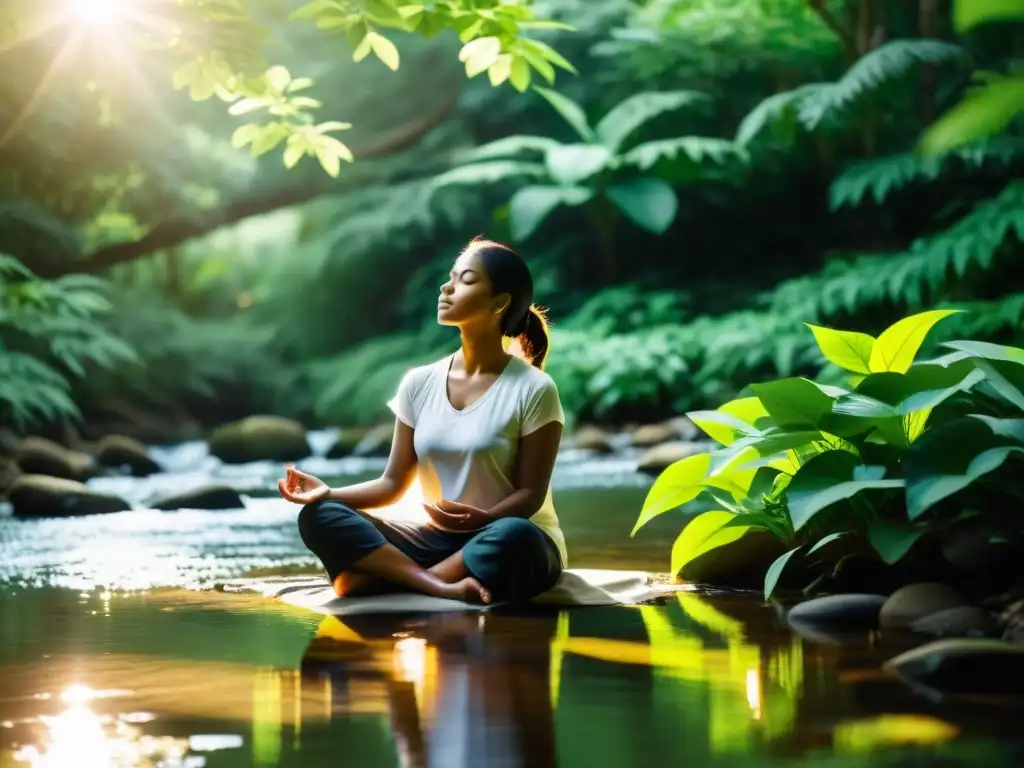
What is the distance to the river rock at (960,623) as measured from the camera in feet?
8.43

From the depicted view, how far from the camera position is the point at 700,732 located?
1830mm

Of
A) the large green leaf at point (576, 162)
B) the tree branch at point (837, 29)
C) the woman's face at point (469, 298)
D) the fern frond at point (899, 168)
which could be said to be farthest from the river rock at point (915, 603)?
the tree branch at point (837, 29)

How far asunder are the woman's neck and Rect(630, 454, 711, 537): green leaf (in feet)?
1.57

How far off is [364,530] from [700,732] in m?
1.38

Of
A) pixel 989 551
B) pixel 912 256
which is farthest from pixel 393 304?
pixel 989 551

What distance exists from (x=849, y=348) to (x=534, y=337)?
771 millimetres

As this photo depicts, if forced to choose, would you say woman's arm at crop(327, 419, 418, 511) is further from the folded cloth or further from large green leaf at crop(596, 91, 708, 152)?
large green leaf at crop(596, 91, 708, 152)

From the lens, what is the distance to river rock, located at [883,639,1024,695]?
2059 mm

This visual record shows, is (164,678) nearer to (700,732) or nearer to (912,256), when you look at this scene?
(700,732)

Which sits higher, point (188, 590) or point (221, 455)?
point (221, 455)

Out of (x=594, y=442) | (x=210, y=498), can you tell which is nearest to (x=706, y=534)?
(x=210, y=498)

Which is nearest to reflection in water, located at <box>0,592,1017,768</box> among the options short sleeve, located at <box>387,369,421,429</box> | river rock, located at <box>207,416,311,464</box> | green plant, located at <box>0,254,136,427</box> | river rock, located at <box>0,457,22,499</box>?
short sleeve, located at <box>387,369,421,429</box>

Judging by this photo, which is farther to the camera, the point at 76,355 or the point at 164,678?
the point at 76,355

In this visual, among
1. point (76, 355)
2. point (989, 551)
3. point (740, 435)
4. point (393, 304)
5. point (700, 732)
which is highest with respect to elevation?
point (393, 304)
